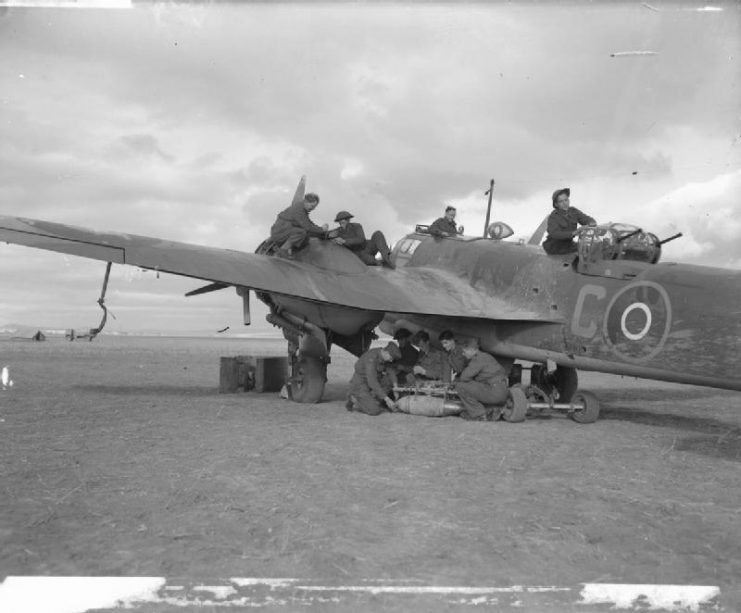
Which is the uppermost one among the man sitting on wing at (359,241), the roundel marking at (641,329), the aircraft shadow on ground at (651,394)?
the man sitting on wing at (359,241)

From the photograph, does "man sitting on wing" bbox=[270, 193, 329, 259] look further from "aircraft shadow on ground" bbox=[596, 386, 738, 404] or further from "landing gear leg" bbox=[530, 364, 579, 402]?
"aircraft shadow on ground" bbox=[596, 386, 738, 404]

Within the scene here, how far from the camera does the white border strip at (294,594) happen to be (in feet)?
10.8

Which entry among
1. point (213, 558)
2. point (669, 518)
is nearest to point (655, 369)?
point (669, 518)

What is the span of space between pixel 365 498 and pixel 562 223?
7543 mm

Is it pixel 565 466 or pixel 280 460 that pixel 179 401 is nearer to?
pixel 280 460

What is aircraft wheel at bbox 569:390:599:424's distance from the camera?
10789 mm

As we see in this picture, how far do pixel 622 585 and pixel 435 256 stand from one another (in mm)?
11120

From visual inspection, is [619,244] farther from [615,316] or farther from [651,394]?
[651,394]

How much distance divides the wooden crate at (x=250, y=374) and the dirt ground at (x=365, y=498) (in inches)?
125

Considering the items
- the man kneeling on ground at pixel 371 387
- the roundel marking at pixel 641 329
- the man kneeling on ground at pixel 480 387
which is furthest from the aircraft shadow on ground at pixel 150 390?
the roundel marking at pixel 641 329

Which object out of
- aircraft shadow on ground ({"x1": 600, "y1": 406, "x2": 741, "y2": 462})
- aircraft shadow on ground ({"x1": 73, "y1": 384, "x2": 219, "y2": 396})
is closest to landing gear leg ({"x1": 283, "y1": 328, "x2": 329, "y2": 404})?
aircraft shadow on ground ({"x1": 73, "y1": 384, "x2": 219, "y2": 396})

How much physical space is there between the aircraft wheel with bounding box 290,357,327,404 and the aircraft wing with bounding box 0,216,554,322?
169 cm

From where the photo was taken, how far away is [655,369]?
31.5 ft

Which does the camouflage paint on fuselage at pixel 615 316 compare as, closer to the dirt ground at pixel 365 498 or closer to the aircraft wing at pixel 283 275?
the aircraft wing at pixel 283 275
